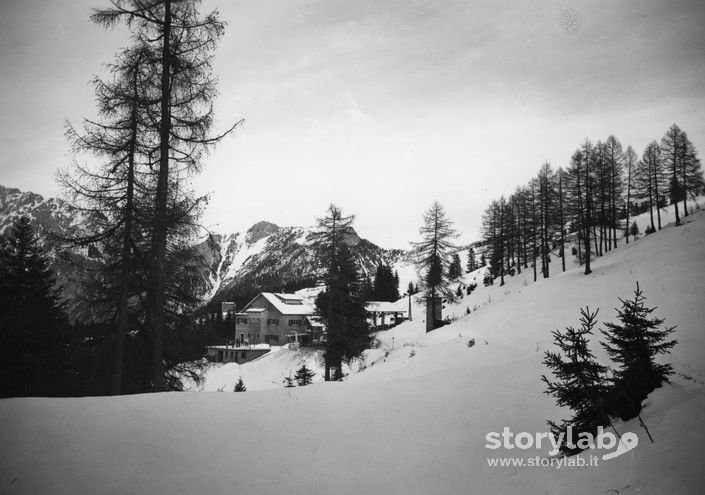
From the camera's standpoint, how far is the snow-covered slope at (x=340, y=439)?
14.4ft

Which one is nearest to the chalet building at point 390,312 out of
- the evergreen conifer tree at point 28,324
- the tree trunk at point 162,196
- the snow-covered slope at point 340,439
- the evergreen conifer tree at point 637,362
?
the evergreen conifer tree at point 28,324

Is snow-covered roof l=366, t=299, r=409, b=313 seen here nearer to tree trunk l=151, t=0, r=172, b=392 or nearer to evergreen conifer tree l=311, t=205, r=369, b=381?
evergreen conifer tree l=311, t=205, r=369, b=381

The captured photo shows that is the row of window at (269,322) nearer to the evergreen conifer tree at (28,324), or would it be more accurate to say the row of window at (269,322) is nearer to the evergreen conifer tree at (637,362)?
the evergreen conifer tree at (28,324)

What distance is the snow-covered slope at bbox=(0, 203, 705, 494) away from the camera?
4.40 m

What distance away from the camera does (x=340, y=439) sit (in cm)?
655

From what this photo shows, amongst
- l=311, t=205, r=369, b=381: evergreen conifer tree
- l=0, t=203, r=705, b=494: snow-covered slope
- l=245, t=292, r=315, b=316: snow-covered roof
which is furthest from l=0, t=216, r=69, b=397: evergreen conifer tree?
l=245, t=292, r=315, b=316: snow-covered roof

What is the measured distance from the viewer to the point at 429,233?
33.0 metres

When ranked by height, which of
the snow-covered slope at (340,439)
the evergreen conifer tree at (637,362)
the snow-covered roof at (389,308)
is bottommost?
the snow-covered roof at (389,308)

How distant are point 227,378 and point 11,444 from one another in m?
32.2

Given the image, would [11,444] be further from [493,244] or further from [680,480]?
[493,244]

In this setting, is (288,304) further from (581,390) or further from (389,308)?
(581,390)

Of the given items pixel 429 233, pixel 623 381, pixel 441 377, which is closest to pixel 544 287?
pixel 429 233

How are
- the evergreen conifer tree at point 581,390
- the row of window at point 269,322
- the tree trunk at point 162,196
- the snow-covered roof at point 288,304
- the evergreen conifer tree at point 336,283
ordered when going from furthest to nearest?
1. the snow-covered roof at point 288,304
2. the row of window at point 269,322
3. the evergreen conifer tree at point 336,283
4. the tree trunk at point 162,196
5. the evergreen conifer tree at point 581,390

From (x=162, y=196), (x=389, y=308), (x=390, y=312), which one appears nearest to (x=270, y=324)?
(x=390, y=312)
